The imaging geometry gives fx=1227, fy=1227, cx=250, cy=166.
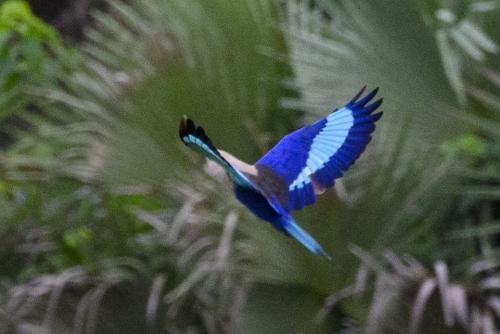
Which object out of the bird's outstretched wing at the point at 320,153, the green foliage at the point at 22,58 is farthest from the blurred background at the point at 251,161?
the bird's outstretched wing at the point at 320,153

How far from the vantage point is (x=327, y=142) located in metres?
1.71

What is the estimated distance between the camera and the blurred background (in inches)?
127

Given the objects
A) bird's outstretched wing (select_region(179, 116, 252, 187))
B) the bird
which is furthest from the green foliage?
bird's outstretched wing (select_region(179, 116, 252, 187))

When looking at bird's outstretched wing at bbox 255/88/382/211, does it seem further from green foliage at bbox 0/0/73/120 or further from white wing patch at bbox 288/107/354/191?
green foliage at bbox 0/0/73/120

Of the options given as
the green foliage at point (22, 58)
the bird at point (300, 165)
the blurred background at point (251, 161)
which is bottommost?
the bird at point (300, 165)

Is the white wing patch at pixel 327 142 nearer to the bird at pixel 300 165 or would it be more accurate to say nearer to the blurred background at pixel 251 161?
the bird at pixel 300 165

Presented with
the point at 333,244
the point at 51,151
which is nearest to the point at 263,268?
the point at 333,244

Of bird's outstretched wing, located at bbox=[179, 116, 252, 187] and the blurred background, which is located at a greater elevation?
the blurred background

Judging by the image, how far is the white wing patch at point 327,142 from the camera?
1.65 meters

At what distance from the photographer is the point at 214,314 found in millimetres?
3543

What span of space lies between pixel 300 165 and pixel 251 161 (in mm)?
1786

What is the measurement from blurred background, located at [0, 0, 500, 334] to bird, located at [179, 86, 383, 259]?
129 centimetres

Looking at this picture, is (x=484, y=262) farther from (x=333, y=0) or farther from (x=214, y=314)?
(x=333, y=0)

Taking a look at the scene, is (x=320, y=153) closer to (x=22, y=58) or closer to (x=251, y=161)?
(x=251, y=161)
